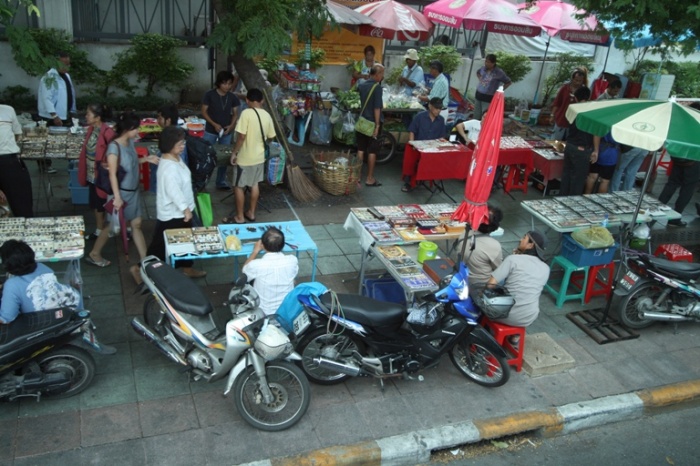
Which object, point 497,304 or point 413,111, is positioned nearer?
point 497,304

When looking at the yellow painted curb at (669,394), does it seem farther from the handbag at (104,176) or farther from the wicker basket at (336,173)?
the handbag at (104,176)

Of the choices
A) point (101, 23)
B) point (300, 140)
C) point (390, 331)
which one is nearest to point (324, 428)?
point (390, 331)

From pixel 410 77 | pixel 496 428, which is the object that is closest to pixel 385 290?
pixel 496 428

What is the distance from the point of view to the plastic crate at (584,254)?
686cm

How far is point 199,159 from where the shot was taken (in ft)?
24.0

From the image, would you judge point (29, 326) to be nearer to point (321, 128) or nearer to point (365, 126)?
point (365, 126)

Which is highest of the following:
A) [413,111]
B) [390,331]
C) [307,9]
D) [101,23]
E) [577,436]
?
[307,9]

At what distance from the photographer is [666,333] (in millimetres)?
6906

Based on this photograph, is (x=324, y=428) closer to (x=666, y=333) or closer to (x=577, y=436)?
(x=577, y=436)

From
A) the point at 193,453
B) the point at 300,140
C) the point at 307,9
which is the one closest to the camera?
the point at 193,453

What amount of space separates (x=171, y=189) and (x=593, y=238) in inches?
184

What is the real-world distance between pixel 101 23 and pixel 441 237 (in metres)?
9.51

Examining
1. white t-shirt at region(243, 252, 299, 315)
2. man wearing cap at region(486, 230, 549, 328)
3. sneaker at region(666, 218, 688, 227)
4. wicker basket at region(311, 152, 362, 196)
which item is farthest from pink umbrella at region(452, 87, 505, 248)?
sneaker at region(666, 218, 688, 227)

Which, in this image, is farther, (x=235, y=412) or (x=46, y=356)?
(x=235, y=412)
